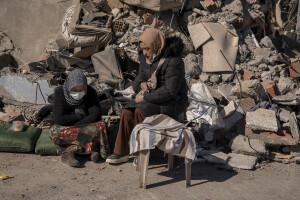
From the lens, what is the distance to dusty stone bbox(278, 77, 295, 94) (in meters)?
7.27

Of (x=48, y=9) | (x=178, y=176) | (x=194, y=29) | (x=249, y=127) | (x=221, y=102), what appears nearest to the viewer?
(x=178, y=176)

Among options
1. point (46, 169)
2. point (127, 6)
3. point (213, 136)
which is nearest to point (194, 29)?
point (127, 6)

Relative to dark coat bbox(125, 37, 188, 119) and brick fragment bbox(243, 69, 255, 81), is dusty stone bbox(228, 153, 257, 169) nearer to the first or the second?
dark coat bbox(125, 37, 188, 119)

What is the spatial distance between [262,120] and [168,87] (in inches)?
69.2

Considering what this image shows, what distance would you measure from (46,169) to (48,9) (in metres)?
4.90

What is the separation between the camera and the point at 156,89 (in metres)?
5.33

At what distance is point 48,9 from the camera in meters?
8.98

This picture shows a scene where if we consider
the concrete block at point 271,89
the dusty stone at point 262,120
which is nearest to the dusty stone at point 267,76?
the concrete block at point 271,89

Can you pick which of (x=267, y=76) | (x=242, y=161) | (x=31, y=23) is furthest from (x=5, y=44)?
(x=242, y=161)

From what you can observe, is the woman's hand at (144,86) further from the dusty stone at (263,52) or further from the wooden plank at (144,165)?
the dusty stone at (263,52)

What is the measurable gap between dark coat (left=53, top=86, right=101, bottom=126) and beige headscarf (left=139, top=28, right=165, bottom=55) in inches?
39.5

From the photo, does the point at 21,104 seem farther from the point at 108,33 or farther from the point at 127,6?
the point at 127,6

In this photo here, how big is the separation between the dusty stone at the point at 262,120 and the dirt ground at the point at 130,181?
0.62 m

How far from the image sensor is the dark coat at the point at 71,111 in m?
5.26
